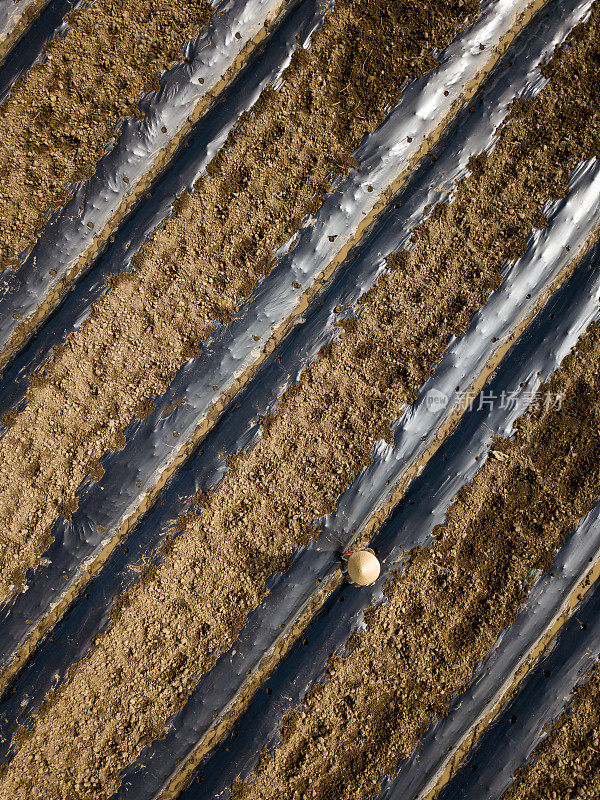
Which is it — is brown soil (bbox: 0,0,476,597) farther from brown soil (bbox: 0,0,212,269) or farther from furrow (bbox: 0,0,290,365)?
brown soil (bbox: 0,0,212,269)

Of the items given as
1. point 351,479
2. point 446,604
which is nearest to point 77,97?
point 351,479

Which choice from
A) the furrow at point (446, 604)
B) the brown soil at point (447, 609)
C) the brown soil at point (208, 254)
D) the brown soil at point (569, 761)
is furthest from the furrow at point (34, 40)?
the brown soil at point (569, 761)

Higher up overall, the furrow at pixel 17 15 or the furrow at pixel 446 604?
the furrow at pixel 17 15

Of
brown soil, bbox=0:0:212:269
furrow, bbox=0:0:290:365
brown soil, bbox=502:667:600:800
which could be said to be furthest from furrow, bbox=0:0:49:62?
brown soil, bbox=502:667:600:800

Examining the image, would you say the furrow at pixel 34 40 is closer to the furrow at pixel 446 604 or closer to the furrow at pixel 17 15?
the furrow at pixel 17 15

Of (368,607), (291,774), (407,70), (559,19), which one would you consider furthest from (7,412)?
(559,19)

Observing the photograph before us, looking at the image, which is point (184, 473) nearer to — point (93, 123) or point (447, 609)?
point (447, 609)
